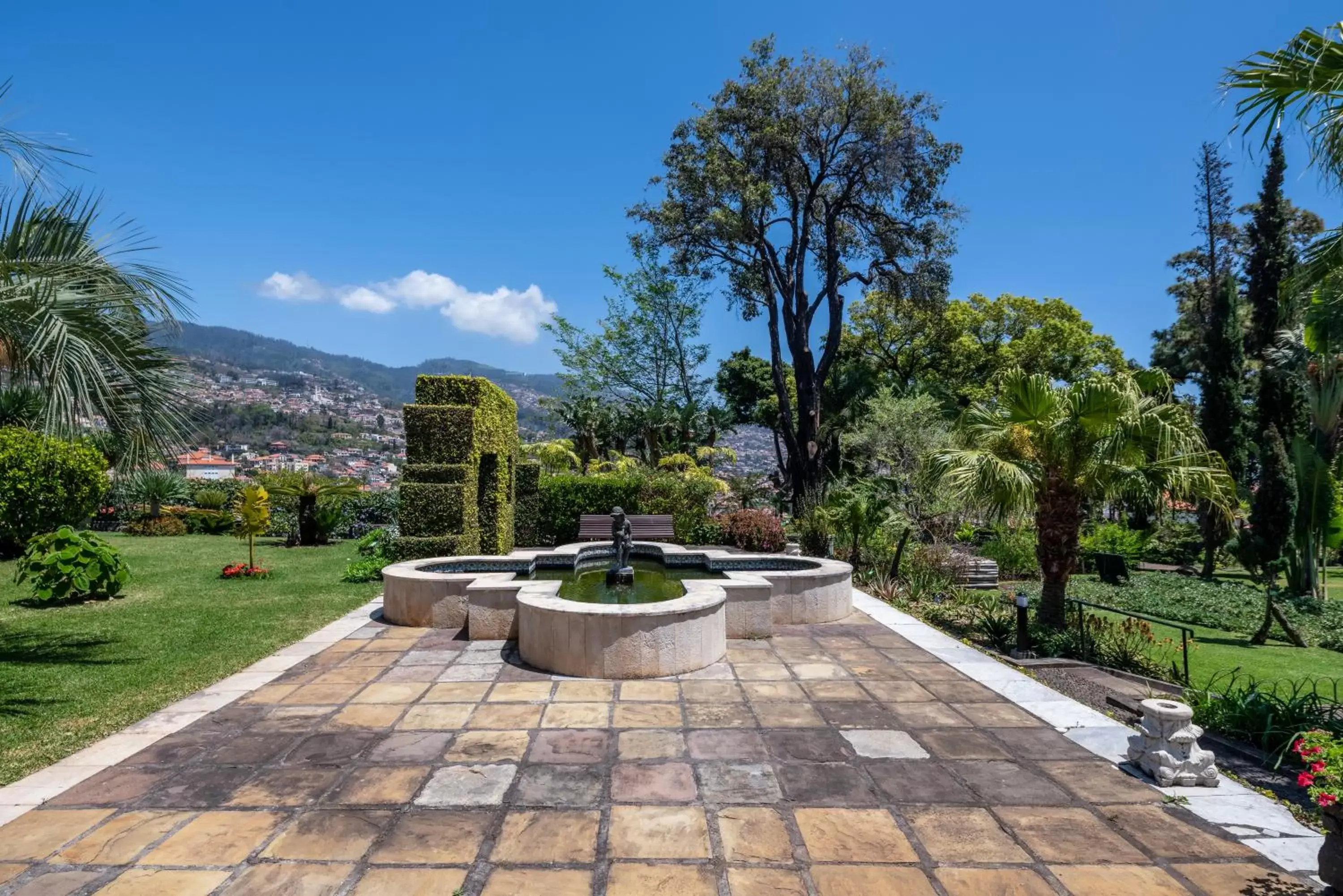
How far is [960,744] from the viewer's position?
15.5 ft

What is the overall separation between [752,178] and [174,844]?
20244 millimetres

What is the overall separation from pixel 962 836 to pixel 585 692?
3278mm

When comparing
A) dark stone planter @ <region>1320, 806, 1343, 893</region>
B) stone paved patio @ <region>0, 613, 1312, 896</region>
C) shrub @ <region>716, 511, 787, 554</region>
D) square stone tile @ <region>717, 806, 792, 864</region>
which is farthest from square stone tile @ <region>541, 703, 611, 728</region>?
shrub @ <region>716, 511, 787, 554</region>

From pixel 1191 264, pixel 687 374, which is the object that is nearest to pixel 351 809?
pixel 687 374

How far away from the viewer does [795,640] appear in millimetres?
7664

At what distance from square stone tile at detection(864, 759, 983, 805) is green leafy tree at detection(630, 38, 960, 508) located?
568 inches

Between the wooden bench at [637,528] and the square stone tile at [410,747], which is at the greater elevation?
the wooden bench at [637,528]

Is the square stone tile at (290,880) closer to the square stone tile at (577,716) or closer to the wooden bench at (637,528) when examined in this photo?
the square stone tile at (577,716)

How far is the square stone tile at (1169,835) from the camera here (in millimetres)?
3340

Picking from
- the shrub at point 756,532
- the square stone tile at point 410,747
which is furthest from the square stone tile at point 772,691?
the shrub at point 756,532

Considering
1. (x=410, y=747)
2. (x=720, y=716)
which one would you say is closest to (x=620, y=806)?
(x=720, y=716)

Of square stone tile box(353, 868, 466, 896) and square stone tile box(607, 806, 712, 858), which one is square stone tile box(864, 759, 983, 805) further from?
square stone tile box(353, 868, 466, 896)

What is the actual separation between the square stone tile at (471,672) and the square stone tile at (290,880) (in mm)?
2998

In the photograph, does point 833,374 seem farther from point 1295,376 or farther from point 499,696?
point 499,696
